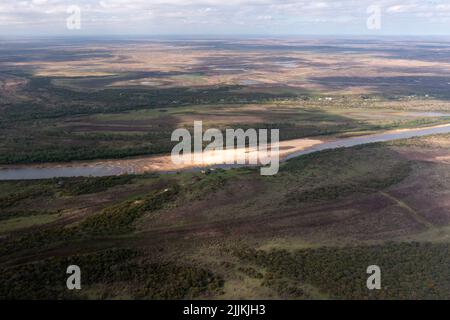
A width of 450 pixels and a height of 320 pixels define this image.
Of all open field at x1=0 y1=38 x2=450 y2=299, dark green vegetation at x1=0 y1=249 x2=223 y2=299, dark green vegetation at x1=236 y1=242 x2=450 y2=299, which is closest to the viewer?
dark green vegetation at x1=0 y1=249 x2=223 y2=299

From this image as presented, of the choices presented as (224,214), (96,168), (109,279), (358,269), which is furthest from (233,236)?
(96,168)

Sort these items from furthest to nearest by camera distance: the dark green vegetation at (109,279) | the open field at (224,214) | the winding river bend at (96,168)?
the winding river bend at (96,168) < the open field at (224,214) < the dark green vegetation at (109,279)

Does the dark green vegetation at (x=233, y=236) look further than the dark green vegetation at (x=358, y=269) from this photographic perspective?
Yes

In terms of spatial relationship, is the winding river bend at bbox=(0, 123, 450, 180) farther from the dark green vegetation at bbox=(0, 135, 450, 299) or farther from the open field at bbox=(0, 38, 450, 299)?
the dark green vegetation at bbox=(0, 135, 450, 299)

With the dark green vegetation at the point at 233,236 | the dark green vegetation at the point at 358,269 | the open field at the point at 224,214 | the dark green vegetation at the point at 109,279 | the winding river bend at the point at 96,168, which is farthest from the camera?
the winding river bend at the point at 96,168

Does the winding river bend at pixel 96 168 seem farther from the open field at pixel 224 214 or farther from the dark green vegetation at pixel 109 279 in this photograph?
the dark green vegetation at pixel 109 279

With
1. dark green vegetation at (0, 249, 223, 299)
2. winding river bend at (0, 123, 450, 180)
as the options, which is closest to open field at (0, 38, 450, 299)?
dark green vegetation at (0, 249, 223, 299)

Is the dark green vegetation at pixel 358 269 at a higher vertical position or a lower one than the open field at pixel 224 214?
lower

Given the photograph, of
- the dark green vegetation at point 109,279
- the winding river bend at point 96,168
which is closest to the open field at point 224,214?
the dark green vegetation at point 109,279

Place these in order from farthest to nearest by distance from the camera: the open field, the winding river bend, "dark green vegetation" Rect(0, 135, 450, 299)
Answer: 1. the winding river bend
2. the open field
3. "dark green vegetation" Rect(0, 135, 450, 299)
